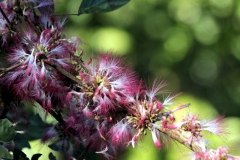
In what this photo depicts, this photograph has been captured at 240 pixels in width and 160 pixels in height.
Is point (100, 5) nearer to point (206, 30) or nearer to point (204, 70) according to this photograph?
point (206, 30)

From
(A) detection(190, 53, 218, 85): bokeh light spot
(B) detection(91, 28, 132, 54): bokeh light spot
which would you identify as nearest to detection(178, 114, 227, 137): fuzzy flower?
(B) detection(91, 28, 132, 54): bokeh light spot

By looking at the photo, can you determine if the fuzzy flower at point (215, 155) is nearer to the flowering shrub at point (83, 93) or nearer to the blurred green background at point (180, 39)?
the flowering shrub at point (83, 93)

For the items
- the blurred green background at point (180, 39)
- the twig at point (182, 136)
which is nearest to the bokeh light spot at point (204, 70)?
the blurred green background at point (180, 39)

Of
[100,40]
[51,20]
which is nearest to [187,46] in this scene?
[100,40]

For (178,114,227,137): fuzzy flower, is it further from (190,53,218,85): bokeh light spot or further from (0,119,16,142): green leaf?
(190,53,218,85): bokeh light spot

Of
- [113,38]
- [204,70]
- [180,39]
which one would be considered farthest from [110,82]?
[204,70]

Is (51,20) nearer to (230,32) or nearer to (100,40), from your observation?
(100,40)
